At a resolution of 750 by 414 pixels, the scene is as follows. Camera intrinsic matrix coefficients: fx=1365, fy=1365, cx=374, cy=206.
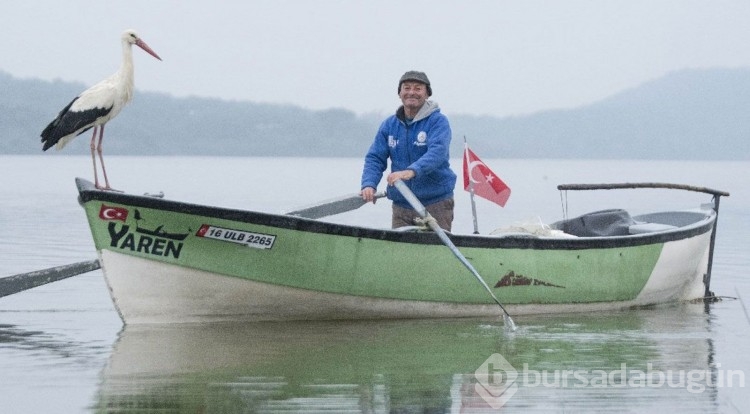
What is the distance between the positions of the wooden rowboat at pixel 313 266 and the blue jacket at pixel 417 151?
678 mm

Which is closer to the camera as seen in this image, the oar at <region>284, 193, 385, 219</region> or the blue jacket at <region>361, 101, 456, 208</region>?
the blue jacket at <region>361, 101, 456, 208</region>

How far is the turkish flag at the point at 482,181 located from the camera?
13.2 m

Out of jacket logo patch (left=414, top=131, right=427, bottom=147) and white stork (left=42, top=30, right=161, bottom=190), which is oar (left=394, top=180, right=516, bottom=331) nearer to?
jacket logo patch (left=414, top=131, right=427, bottom=147)

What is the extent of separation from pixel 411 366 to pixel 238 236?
6.44 feet

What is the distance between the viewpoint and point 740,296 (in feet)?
50.9

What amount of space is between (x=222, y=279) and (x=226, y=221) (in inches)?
21.2

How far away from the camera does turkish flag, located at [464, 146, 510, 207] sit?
520 inches

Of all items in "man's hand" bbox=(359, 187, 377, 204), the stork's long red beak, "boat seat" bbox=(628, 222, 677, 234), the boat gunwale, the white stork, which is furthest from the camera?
"boat seat" bbox=(628, 222, 677, 234)

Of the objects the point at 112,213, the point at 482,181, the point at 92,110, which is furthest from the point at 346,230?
the point at 92,110

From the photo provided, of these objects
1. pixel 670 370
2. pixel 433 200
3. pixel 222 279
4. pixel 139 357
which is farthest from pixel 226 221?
pixel 670 370

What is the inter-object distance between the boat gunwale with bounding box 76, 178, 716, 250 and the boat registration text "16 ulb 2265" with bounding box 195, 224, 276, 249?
0.11 meters

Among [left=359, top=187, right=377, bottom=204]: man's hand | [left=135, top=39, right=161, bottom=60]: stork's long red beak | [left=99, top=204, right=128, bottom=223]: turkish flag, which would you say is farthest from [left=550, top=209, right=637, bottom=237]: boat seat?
[left=99, top=204, right=128, bottom=223]: turkish flag

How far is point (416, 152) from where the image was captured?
11867 mm

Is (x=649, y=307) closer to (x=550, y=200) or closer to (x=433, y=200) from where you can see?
(x=433, y=200)
